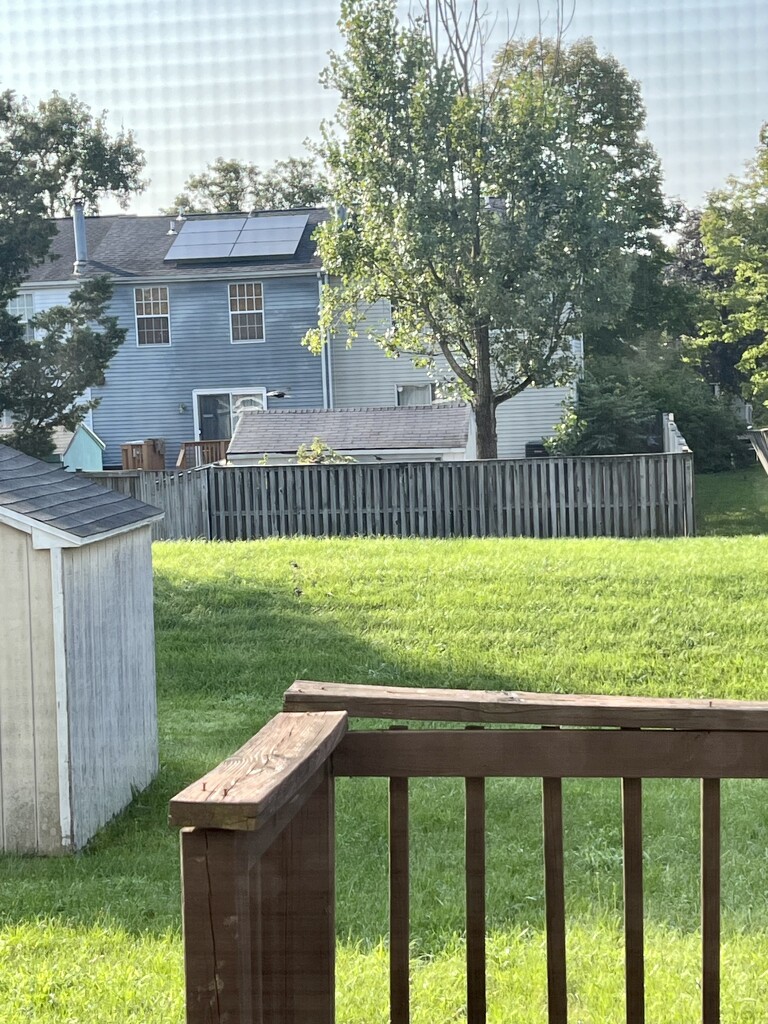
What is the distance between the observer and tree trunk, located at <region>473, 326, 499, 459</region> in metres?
19.5

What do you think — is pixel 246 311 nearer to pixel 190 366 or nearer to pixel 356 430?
pixel 190 366

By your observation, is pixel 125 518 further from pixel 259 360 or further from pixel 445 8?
pixel 259 360

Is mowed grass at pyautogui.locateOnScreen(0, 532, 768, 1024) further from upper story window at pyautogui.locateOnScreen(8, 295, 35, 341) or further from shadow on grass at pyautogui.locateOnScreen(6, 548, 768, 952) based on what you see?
Result: upper story window at pyautogui.locateOnScreen(8, 295, 35, 341)

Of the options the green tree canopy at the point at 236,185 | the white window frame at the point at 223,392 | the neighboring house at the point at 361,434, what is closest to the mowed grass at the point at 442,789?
the neighboring house at the point at 361,434

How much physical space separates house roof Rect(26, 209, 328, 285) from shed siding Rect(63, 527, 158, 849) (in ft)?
64.5

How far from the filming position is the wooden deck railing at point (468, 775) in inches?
69.9

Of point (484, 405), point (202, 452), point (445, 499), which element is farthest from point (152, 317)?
point (445, 499)

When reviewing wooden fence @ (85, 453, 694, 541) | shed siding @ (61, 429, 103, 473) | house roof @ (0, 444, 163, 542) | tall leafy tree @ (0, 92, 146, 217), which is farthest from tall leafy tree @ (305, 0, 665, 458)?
house roof @ (0, 444, 163, 542)

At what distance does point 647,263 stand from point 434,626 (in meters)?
23.4

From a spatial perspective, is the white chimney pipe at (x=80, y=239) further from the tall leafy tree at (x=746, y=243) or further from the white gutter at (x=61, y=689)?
the white gutter at (x=61, y=689)

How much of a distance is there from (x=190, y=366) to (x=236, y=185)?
72.2 feet

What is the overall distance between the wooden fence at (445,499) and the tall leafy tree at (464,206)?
3447mm

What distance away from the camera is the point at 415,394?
84.9 feet

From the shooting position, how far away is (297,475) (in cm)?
1655
